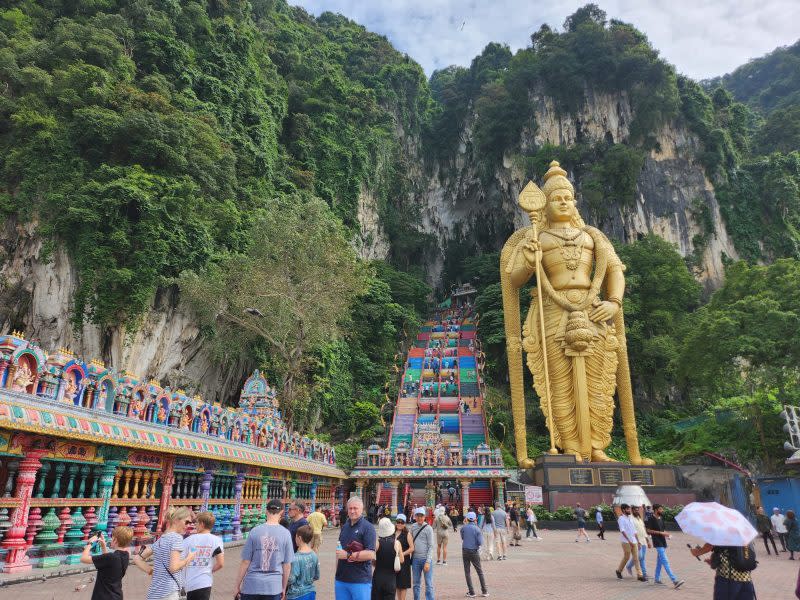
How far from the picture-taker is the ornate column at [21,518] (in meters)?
5.02

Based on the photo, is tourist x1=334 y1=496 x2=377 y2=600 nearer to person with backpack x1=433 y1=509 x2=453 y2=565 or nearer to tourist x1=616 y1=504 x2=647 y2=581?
tourist x1=616 y1=504 x2=647 y2=581

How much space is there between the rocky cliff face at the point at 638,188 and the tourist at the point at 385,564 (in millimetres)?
31011

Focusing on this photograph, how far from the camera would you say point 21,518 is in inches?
201

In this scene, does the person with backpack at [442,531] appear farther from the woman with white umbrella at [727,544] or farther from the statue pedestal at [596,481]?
the statue pedestal at [596,481]

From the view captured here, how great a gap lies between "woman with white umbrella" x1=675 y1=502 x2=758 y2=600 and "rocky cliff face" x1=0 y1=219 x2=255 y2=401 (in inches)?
552

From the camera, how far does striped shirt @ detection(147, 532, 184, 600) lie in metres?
3.14

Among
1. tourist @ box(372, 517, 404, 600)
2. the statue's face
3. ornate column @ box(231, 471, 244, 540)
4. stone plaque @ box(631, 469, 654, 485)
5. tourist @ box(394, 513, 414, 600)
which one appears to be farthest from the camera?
the statue's face

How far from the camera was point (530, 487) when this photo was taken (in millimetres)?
13758

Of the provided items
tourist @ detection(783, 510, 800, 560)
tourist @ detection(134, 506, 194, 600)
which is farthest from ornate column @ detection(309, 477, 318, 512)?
tourist @ detection(134, 506, 194, 600)

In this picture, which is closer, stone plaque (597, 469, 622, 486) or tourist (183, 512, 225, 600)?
tourist (183, 512, 225, 600)

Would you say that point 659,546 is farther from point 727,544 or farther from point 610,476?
point 610,476

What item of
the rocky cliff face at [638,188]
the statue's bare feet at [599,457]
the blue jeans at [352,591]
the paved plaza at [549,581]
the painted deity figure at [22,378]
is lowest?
the paved plaza at [549,581]

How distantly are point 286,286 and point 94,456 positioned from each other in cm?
964

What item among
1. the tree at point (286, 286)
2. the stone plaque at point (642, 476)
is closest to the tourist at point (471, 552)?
the tree at point (286, 286)
